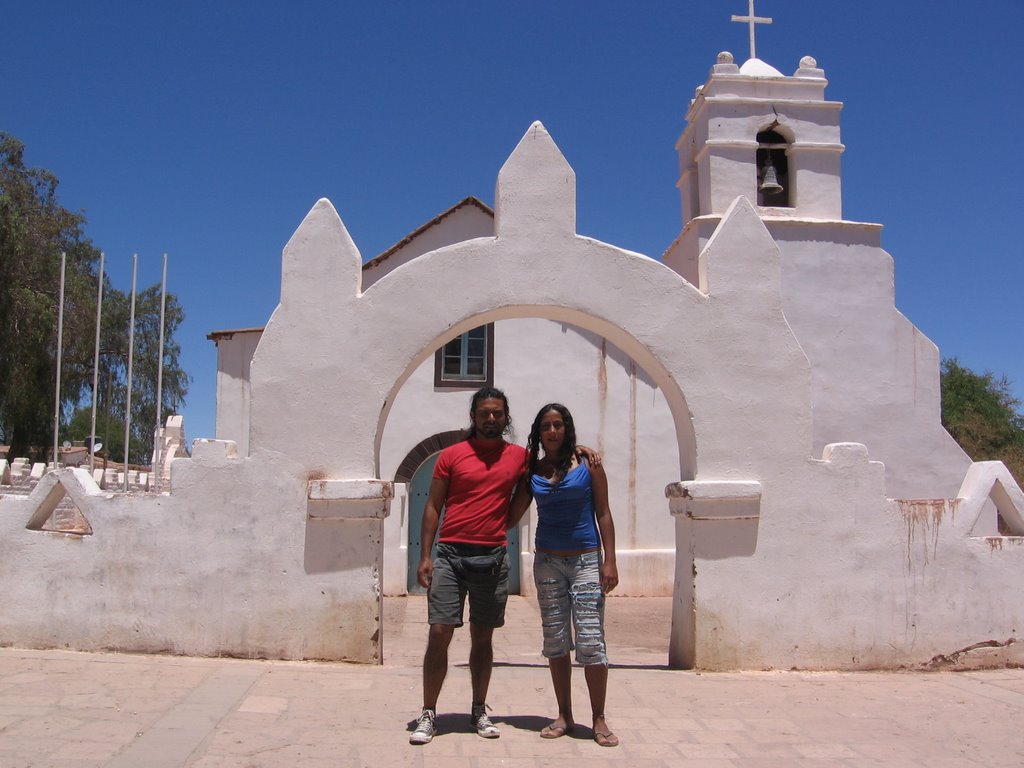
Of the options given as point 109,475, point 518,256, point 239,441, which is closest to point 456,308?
point 518,256

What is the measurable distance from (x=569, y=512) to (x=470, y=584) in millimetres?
625

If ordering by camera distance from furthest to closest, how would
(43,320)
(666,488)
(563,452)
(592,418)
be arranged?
(43,320) → (592,418) → (666,488) → (563,452)

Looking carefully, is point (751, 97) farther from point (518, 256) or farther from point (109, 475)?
point (109, 475)

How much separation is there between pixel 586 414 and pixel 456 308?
22.7 ft

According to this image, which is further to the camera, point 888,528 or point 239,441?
point 239,441

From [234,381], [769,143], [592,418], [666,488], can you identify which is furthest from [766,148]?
[234,381]

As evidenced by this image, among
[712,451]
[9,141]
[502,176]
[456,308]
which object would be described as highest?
[9,141]

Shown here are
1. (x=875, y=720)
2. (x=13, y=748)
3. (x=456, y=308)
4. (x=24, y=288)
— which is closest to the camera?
(x=13, y=748)

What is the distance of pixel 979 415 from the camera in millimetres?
26500

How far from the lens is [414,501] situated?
13.1 metres

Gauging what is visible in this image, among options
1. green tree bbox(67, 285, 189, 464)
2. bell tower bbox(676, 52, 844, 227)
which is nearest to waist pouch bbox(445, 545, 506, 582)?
bell tower bbox(676, 52, 844, 227)

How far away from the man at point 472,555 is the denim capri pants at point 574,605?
241 mm

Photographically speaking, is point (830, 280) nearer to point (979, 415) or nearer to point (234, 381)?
point (234, 381)

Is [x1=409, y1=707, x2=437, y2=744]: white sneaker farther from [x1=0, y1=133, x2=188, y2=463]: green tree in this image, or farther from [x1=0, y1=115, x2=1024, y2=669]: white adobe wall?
[x1=0, y1=133, x2=188, y2=463]: green tree
